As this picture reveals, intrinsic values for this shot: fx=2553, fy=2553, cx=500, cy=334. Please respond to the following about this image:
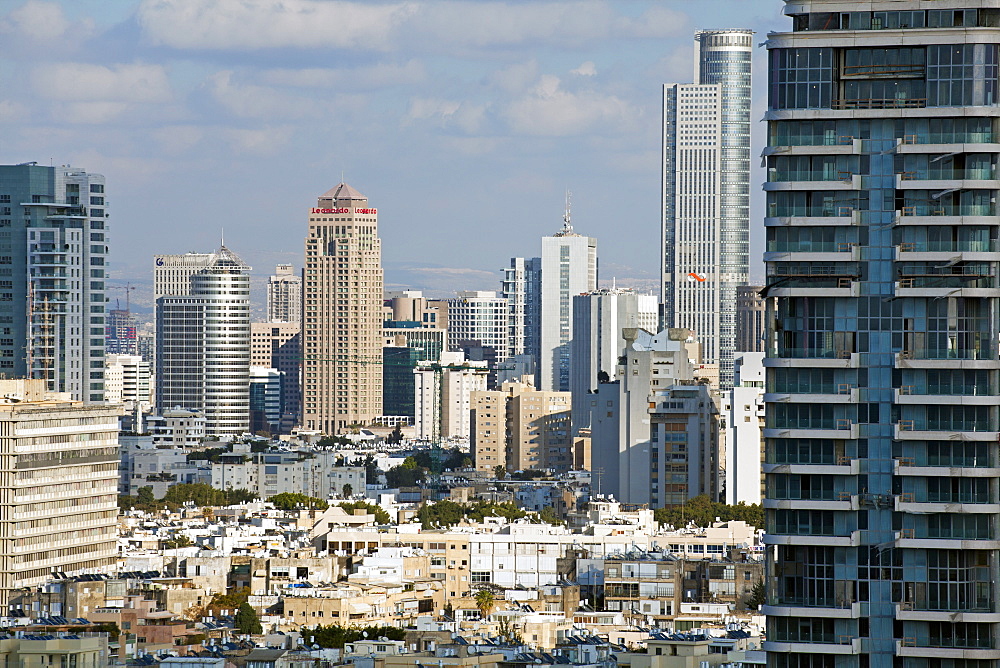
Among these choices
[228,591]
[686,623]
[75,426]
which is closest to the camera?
[686,623]

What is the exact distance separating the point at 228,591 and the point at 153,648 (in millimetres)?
29269

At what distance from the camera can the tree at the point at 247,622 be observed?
100m

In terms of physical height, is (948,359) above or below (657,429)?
above

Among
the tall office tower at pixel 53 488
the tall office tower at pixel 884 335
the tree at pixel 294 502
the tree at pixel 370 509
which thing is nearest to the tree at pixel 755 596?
the tall office tower at pixel 53 488

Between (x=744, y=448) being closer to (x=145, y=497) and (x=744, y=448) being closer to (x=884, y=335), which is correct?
(x=145, y=497)

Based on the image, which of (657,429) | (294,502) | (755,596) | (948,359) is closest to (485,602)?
(755,596)

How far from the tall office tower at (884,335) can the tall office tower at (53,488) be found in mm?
65495

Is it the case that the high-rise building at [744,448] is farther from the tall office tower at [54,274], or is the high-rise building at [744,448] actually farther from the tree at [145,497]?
the tall office tower at [54,274]

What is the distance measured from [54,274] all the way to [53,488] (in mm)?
62425

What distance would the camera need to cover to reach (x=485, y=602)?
11088 cm

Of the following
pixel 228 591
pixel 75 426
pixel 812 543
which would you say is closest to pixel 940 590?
pixel 812 543

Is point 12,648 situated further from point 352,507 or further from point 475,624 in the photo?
point 352,507

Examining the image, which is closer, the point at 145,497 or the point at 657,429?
the point at 657,429

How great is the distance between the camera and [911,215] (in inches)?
2183
